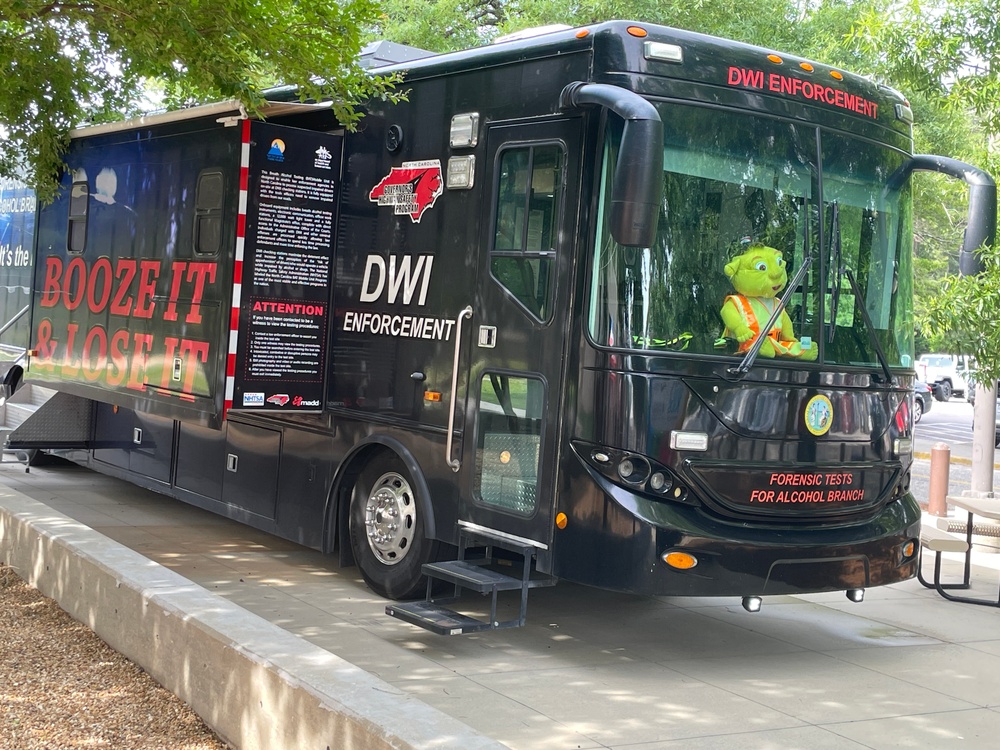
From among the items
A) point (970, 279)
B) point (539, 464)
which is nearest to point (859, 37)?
point (970, 279)

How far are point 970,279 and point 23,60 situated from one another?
21.7ft

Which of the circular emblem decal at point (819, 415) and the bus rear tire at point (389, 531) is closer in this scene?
the circular emblem decal at point (819, 415)

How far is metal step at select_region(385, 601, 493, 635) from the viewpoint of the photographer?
6.23 metres

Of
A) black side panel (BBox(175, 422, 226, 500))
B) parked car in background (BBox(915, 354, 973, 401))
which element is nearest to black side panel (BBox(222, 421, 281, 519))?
black side panel (BBox(175, 422, 226, 500))

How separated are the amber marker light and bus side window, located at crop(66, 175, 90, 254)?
21.4 feet

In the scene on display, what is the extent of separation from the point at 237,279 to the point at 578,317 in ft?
8.52

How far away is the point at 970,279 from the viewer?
804 centimetres

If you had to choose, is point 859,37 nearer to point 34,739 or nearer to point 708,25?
point 708,25

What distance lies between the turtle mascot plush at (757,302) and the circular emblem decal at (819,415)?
0.27m

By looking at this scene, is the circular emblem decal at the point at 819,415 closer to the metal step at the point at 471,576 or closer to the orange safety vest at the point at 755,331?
the orange safety vest at the point at 755,331

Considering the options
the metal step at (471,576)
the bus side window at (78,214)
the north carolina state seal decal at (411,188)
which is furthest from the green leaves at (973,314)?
the bus side window at (78,214)

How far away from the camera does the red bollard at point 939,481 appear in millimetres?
12477

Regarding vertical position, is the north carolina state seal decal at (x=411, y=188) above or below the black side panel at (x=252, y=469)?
above

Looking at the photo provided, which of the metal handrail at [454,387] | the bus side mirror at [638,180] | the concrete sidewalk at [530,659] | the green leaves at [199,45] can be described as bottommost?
the concrete sidewalk at [530,659]
